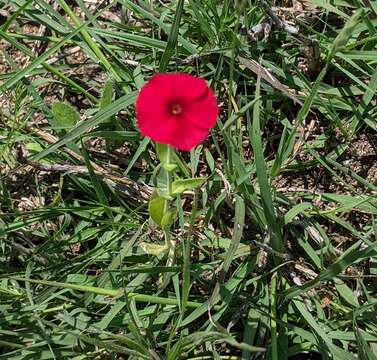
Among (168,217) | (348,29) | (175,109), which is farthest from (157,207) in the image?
(348,29)

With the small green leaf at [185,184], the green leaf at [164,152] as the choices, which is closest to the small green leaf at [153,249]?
the small green leaf at [185,184]

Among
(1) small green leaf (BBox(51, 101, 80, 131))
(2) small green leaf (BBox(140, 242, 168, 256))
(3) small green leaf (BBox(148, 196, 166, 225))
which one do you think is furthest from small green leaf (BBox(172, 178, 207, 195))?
(1) small green leaf (BBox(51, 101, 80, 131))

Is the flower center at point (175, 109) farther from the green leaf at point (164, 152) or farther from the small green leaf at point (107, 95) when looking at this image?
the small green leaf at point (107, 95)

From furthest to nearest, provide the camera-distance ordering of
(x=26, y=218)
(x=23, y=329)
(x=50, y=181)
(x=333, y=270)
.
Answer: (x=50, y=181)
(x=26, y=218)
(x=23, y=329)
(x=333, y=270)

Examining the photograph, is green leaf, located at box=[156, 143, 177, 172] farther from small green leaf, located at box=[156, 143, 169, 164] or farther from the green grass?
the green grass

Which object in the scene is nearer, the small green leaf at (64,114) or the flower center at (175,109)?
the flower center at (175,109)

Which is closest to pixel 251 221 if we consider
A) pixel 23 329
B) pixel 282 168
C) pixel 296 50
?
pixel 282 168

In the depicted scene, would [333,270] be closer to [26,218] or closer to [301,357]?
[301,357]
